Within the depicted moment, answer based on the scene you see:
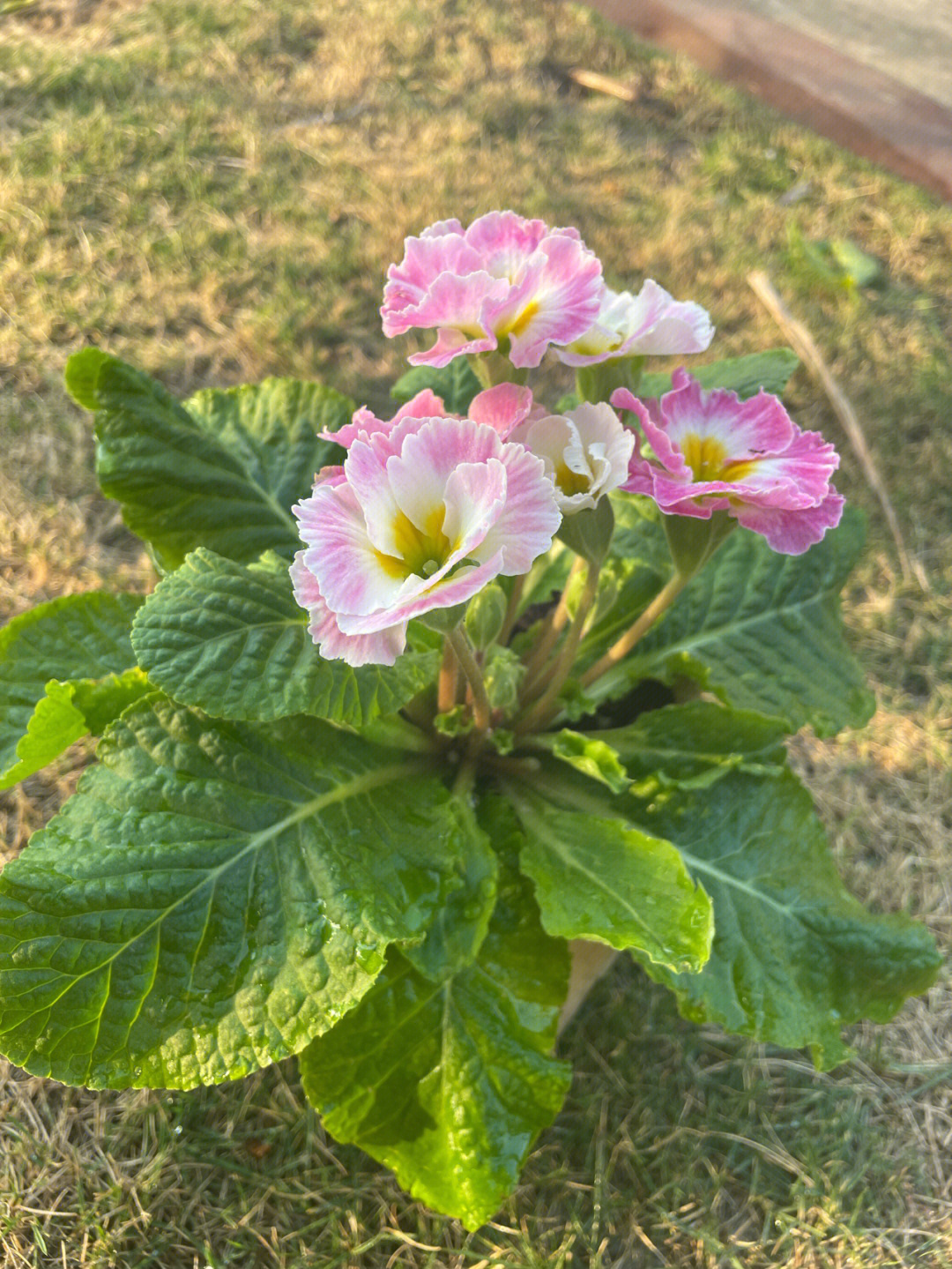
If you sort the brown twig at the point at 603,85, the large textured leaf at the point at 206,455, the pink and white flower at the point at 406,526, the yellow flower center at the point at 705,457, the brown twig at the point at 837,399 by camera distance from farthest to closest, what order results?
1. the brown twig at the point at 603,85
2. the brown twig at the point at 837,399
3. the large textured leaf at the point at 206,455
4. the yellow flower center at the point at 705,457
5. the pink and white flower at the point at 406,526

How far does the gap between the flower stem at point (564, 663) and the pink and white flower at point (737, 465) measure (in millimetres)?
161

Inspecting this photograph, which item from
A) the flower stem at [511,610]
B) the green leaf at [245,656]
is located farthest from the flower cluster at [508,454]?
the flower stem at [511,610]

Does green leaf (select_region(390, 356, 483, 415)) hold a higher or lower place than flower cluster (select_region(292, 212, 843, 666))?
lower

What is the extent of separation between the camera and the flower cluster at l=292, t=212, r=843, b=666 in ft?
2.86

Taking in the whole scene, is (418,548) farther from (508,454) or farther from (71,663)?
(71,663)

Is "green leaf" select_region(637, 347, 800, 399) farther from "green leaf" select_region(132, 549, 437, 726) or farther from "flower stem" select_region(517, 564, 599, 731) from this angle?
"green leaf" select_region(132, 549, 437, 726)

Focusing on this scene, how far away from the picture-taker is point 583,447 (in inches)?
40.5

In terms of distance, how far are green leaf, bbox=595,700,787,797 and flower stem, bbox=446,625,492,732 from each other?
137 millimetres

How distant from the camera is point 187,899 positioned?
1.08 meters

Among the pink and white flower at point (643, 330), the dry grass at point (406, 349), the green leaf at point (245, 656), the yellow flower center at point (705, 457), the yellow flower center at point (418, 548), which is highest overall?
the pink and white flower at point (643, 330)

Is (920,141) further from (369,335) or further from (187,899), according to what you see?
(187,899)

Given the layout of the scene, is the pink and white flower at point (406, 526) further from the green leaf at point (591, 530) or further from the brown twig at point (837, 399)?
the brown twig at point (837, 399)

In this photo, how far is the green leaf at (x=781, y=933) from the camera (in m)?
1.21

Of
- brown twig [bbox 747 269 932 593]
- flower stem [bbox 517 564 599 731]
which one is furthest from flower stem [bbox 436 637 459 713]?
brown twig [bbox 747 269 932 593]
